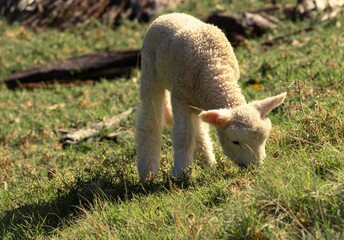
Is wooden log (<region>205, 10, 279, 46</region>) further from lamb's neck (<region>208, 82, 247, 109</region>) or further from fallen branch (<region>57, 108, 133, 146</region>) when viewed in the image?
lamb's neck (<region>208, 82, 247, 109</region>)

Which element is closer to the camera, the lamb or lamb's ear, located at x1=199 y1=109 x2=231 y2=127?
lamb's ear, located at x1=199 y1=109 x2=231 y2=127

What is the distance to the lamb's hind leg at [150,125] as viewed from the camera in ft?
27.7

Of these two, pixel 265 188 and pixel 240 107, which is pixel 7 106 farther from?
pixel 265 188

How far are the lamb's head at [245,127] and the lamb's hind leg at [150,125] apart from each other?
1672mm

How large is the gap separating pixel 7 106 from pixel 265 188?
8.95 metres

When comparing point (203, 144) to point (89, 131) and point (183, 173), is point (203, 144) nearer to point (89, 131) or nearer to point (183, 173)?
point (183, 173)

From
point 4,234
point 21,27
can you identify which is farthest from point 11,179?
point 21,27

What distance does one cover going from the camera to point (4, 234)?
695cm

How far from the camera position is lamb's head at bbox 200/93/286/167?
6731 millimetres

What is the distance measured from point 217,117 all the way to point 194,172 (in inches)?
35.3

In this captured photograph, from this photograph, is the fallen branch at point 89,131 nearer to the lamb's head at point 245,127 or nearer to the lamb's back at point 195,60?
the lamb's back at point 195,60

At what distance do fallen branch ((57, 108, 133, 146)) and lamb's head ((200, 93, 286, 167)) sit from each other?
3932mm

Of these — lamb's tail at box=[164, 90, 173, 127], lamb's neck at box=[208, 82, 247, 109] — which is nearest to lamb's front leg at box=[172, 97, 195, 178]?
lamb's neck at box=[208, 82, 247, 109]

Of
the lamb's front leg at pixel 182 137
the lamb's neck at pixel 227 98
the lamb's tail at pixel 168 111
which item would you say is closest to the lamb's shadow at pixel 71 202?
the lamb's front leg at pixel 182 137
